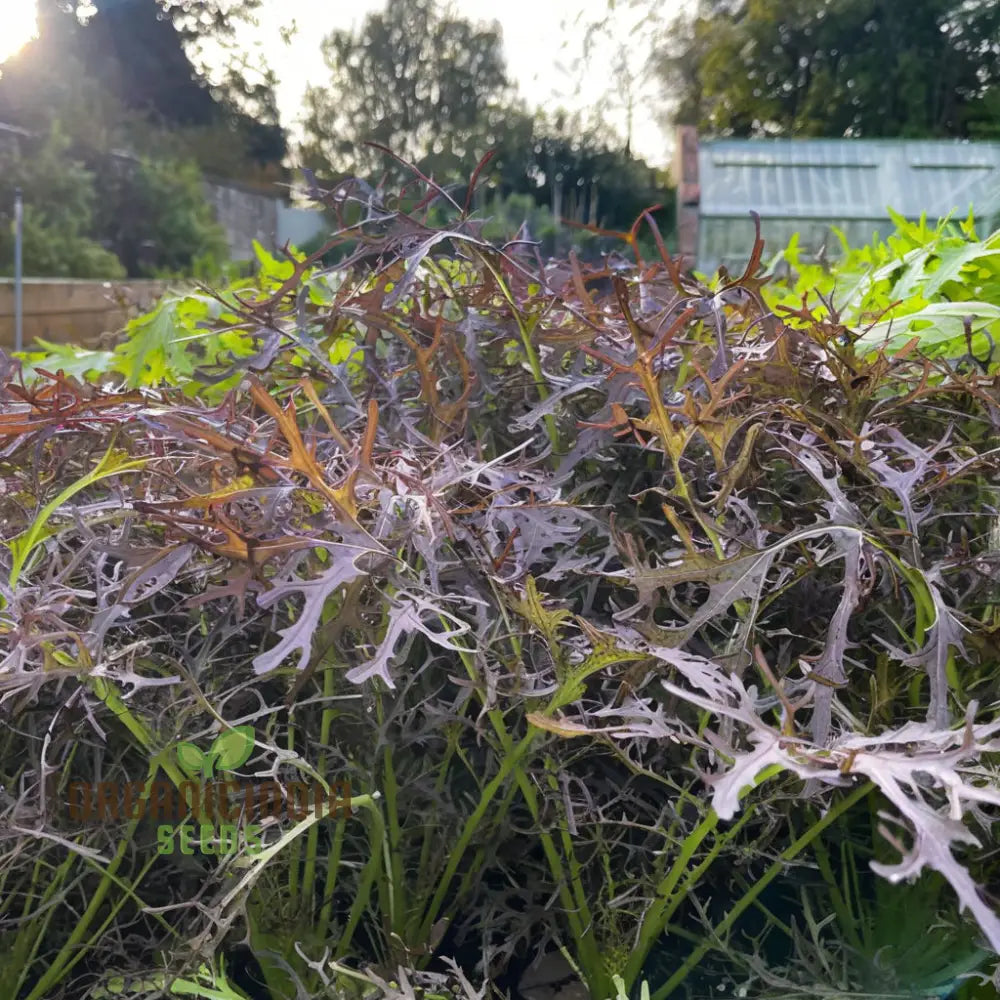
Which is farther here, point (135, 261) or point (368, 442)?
point (135, 261)

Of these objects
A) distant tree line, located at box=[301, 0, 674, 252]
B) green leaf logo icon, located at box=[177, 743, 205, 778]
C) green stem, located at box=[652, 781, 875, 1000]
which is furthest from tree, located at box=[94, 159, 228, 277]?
green stem, located at box=[652, 781, 875, 1000]

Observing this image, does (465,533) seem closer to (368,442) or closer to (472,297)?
(368,442)

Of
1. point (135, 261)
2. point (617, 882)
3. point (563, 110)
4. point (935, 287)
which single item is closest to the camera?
point (617, 882)

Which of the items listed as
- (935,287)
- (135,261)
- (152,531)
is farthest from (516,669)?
(135,261)

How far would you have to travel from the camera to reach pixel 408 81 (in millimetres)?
14039

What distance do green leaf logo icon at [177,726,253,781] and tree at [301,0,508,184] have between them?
1429 centimetres

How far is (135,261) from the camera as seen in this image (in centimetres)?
902

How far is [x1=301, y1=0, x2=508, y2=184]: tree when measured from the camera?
13719 millimetres

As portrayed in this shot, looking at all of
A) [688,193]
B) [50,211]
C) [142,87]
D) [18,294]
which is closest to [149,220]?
[50,211]

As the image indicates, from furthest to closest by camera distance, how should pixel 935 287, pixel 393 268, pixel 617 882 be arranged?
pixel 935 287
pixel 393 268
pixel 617 882

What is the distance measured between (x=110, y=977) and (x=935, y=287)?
859mm

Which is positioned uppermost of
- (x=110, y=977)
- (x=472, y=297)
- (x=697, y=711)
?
(x=472, y=297)

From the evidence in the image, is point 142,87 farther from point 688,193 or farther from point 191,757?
point 191,757

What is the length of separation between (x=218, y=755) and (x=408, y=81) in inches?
603
